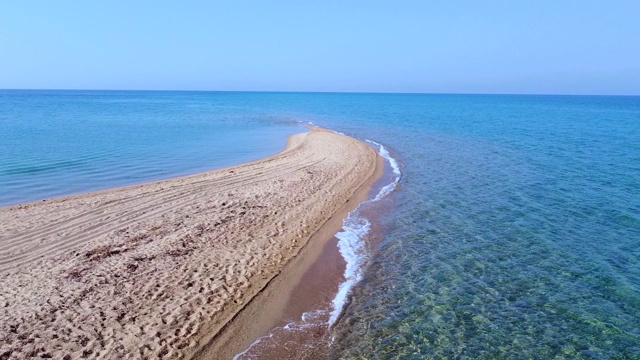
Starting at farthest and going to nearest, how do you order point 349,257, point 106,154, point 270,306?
point 106,154 < point 349,257 < point 270,306

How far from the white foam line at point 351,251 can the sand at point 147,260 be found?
40.2 inches

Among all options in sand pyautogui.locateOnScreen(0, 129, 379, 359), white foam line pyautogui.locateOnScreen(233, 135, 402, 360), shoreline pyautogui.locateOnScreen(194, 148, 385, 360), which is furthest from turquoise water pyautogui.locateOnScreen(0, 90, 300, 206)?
shoreline pyautogui.locateOnScreen(194, 148, 385, 360)

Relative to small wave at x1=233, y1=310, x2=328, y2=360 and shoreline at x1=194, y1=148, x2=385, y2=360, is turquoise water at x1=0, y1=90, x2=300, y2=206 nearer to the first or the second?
shoreline at x1=194, y1=148, x2=385, y2=360

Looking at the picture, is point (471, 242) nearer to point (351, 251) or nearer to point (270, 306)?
point (351, 251)

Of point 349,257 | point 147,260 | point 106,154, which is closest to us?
point 147,260

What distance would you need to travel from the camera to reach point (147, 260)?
36.3 ft

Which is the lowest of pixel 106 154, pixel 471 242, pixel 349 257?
pixel 349 257

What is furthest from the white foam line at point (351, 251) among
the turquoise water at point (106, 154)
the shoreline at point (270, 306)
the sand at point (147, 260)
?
the turquoise water at point (106, 154)

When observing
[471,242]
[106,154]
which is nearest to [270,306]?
[471,242]

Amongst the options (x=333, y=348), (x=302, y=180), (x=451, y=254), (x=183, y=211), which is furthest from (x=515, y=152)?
(x=333, y=348)

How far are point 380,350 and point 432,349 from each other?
3.42 feet

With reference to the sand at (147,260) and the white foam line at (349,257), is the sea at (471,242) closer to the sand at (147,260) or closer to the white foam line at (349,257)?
the white foam line at (349,257)

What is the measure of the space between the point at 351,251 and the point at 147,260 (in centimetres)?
600

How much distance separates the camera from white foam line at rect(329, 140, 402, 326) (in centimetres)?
1000
